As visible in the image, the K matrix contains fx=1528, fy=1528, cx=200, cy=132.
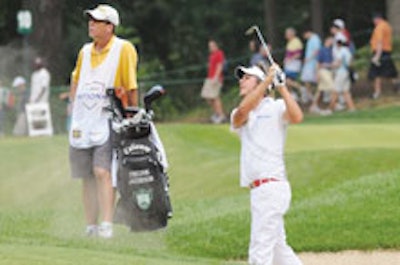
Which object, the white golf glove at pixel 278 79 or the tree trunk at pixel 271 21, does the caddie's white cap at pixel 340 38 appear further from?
the white golf glove at pixel 278 79

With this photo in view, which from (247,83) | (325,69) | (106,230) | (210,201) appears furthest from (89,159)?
(325,69)

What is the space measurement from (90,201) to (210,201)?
320cm

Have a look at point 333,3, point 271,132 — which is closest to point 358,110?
point 333,3

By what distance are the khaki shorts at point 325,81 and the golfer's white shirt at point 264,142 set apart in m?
18.5

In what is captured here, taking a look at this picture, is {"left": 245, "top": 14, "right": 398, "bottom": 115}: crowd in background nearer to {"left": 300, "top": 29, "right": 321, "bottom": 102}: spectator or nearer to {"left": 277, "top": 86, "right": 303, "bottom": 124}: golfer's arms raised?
{"left": 300, "top": 29, "right": 321, "bottom": 102}: spectator

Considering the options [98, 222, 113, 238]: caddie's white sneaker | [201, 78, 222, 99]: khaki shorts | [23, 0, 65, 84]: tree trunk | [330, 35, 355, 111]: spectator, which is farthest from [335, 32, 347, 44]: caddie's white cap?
[98, 222, 113, 238]: caddie's white sneaker

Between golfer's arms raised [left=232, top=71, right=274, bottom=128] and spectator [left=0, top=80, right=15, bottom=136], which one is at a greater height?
golfer's arms raised [left=232, top=71, right=274, bottom=128]

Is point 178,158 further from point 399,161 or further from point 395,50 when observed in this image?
point 395,50

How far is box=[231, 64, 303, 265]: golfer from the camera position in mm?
10797

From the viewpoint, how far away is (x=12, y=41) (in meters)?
37.2

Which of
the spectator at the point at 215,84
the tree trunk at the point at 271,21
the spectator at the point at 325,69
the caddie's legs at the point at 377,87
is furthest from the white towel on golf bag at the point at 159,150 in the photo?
the tree trunk at the point at 271,21

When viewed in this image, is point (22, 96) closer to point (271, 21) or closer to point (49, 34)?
point (49, 34)

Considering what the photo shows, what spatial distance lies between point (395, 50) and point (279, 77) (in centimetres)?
2255

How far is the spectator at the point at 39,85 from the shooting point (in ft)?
88.6
